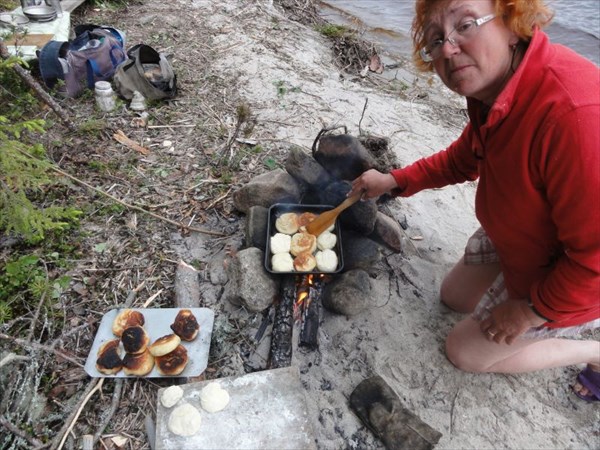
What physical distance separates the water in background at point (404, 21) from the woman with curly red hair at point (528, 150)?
7262mm

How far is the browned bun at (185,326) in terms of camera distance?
8.46ft

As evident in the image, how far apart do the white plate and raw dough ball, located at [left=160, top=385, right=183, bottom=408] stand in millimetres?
203

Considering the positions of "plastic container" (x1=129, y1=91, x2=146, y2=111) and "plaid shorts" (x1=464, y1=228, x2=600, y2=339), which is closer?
"plaid shorts" (x1=464, y1=228, x2=600, y2=339)

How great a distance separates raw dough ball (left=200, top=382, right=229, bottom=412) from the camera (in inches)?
86.1

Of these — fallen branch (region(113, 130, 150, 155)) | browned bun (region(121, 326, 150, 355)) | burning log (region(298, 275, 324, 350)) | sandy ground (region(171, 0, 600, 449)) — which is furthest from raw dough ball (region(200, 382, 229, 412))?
fallen branch (region(113, 130, 150, 155))

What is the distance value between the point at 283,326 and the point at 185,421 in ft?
Answer: 2.90

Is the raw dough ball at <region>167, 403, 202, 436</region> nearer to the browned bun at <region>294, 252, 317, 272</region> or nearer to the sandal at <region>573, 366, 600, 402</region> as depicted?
the browned bun at <region>294, 252, 317, 272</region>

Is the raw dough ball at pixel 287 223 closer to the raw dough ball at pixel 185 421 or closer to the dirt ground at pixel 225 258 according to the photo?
the dirt ground at pixel 225 258

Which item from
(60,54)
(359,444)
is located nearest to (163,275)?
(359,444)

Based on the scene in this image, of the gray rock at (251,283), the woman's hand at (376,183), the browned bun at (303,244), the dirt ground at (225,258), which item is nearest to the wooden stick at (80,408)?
the dirt ground at (225,258)

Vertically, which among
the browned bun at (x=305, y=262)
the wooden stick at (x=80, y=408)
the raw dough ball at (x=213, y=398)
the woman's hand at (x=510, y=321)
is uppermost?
the woman's hand at (x=510, y=321)

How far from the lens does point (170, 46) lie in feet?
19.5

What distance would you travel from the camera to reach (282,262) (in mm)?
2949

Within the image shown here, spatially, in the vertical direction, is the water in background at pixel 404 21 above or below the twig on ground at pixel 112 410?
above
